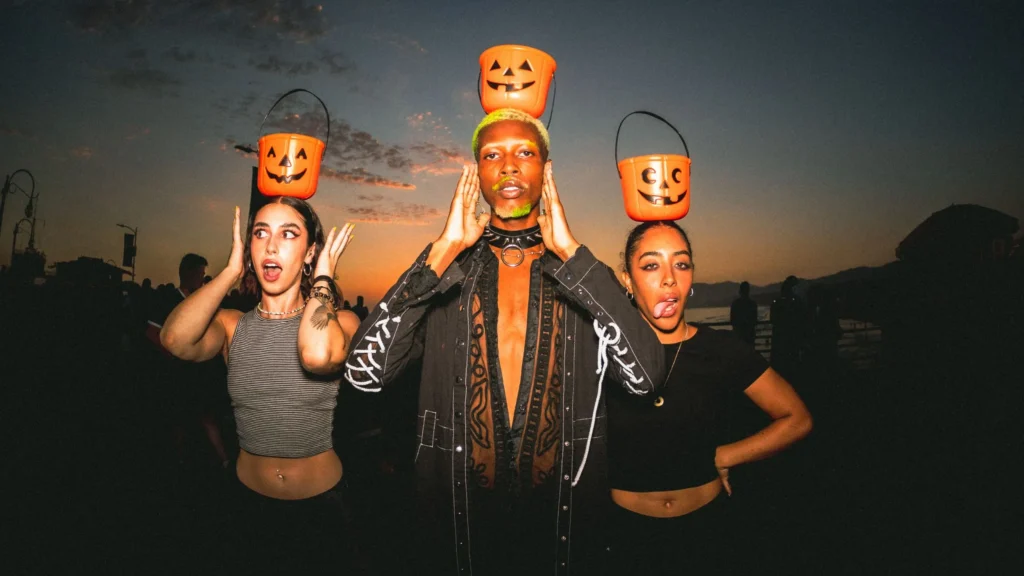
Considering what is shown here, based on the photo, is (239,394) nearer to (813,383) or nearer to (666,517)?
(666,517)

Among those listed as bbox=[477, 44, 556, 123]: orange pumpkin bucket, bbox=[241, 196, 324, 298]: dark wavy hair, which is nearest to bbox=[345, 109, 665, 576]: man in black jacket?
bbox=[477, 44, 556, 123]: orange pumpkin bucket

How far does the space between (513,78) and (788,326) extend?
32.1 ft

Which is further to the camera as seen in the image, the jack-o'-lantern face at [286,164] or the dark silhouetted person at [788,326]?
the dark silhouetted person at [788,326]

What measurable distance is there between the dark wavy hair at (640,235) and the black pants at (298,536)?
2253 millimetres

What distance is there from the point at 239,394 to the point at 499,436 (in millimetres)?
1674

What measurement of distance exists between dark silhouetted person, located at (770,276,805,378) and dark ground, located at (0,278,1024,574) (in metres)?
0.86

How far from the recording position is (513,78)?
2633 mm

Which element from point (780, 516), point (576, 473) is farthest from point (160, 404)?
point (780, 516)

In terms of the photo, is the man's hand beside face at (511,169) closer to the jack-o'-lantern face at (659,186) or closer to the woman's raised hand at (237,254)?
the jack-o'-lantern face at (659,186)

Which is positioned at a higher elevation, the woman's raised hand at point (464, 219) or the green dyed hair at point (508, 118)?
the green dyed hair at point (508, 118)

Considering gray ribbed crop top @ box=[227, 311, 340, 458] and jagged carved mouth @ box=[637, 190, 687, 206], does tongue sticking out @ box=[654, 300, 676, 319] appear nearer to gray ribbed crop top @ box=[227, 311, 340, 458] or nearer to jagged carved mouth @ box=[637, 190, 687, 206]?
jagged carved mouth @ box=[637, 190, 687, 206]

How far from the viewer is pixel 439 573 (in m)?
2.26

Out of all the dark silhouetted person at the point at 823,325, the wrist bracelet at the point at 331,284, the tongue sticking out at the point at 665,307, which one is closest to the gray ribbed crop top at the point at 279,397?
the wrist bracelet at the point at 331,284

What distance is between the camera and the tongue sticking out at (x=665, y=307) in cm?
266
